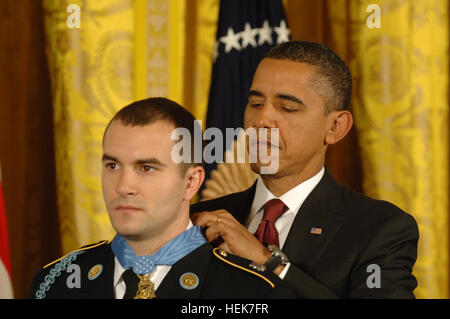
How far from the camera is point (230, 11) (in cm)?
312

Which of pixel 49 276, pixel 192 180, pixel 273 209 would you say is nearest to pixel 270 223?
pixel 273 209

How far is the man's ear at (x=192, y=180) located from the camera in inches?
61.6

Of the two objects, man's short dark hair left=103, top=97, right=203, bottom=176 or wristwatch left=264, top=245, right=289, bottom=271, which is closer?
man's short dark hair left=103, top=97, right=203, bottom=176

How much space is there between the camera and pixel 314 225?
1945mm

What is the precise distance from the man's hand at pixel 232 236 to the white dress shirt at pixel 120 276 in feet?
0.65

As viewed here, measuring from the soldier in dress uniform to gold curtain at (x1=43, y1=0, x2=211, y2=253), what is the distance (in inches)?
58.9

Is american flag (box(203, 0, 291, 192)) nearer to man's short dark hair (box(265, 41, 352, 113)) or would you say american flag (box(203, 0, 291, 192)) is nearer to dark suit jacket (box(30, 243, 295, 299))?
man's short dark hair (box(265, 41, 352, 113))

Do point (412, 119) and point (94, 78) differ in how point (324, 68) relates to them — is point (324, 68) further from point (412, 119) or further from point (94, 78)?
point (94, 78)

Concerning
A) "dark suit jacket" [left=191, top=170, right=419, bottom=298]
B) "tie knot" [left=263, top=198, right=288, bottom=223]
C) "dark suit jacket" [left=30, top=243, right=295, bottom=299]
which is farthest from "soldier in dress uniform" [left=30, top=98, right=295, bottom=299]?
"tie knot" [left=263, top=198, right=288, bottom=223]

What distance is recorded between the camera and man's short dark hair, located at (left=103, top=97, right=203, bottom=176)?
152cm

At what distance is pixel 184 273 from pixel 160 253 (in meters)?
0.07

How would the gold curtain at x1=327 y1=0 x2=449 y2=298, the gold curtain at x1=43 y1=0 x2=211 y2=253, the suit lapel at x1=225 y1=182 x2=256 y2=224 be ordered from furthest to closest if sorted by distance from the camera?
the gold curtain at x1=43 y1=0 x2=211 y2=253 < the gold curtain at x1=327 y1=0 x2=449 y2=298 < the suit lapel at x1=225 y1=182 x2=256 y2=224

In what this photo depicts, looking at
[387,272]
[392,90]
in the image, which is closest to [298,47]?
[387,272]

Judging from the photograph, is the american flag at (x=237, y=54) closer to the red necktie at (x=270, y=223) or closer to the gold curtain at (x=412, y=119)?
the gold curtain at (x=412, y=119)
